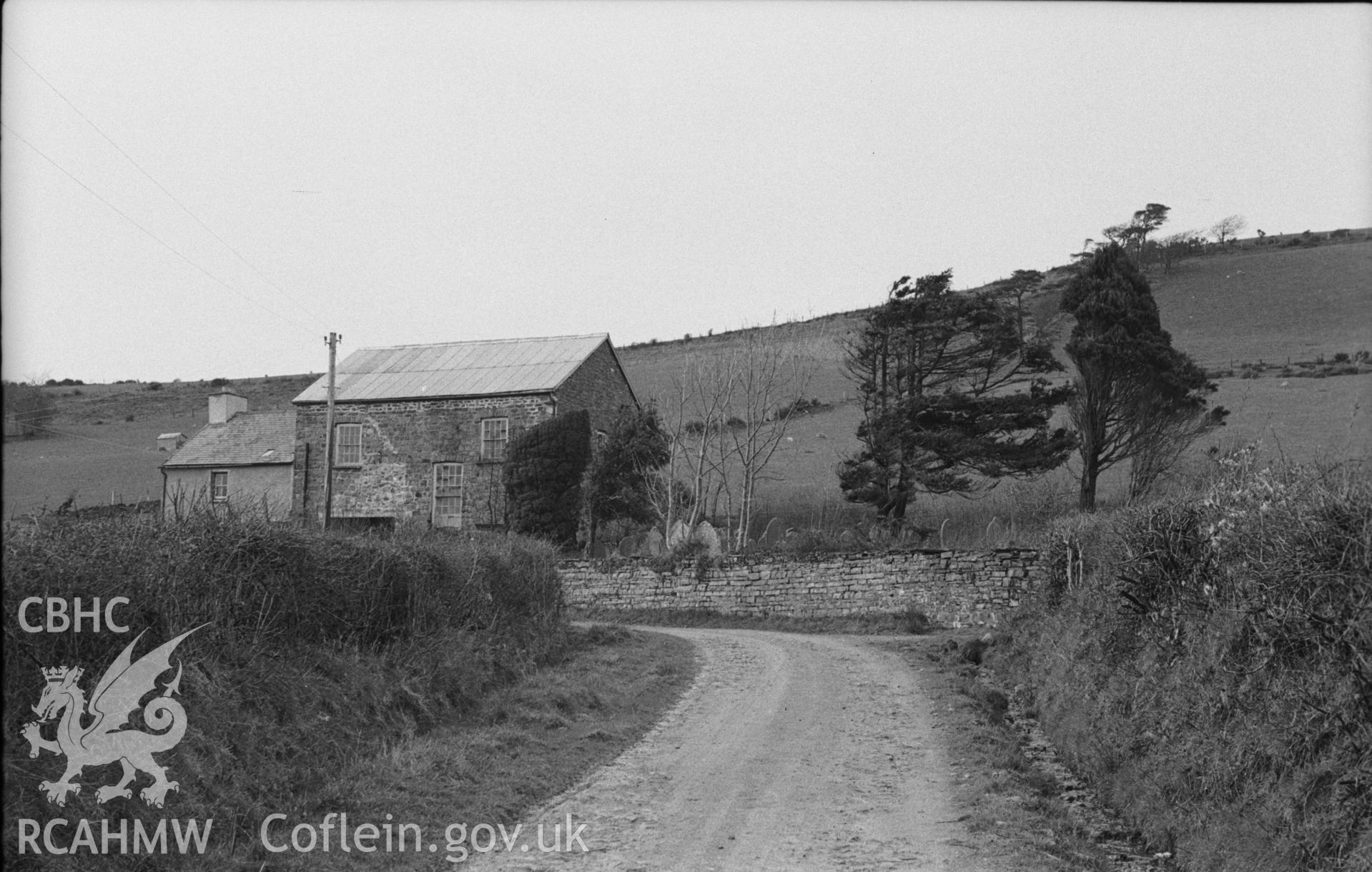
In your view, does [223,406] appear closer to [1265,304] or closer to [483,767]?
[483,767]

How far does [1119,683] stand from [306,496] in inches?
1192

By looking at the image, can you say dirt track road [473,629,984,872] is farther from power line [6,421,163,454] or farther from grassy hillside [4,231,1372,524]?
power line [6,421,163,454]

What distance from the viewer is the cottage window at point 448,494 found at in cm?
3462

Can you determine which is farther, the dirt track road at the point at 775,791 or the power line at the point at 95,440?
the power line at the point at 95,440

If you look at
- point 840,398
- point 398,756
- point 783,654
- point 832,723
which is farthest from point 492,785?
point 840,398

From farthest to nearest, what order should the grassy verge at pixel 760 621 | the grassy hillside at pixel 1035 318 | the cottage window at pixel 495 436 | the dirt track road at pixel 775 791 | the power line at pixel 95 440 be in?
1. the power line at pixel 95 440
2. the grassy hillside at pixel 1035 318
3. the cottage window at pixel 495 436
4. the grassy verge at pixel 760 621
5. the dirt track road at pixel 775 791

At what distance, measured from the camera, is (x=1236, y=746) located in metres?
7.16

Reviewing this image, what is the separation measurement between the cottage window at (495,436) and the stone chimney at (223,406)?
1148 centimetres

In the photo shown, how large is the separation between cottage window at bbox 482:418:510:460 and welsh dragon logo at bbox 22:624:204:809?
26.5 m

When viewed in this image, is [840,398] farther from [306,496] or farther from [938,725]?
[938,725]

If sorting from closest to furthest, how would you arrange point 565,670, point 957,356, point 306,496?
point 565,670, point 957,356, point 306,496

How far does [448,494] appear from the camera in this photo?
34.8 metres

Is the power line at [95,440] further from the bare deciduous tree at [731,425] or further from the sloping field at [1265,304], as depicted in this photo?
the sloping field at [1265,304]

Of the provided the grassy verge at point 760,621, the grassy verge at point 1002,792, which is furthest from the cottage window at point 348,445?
the grassy verge at point 1002,792
